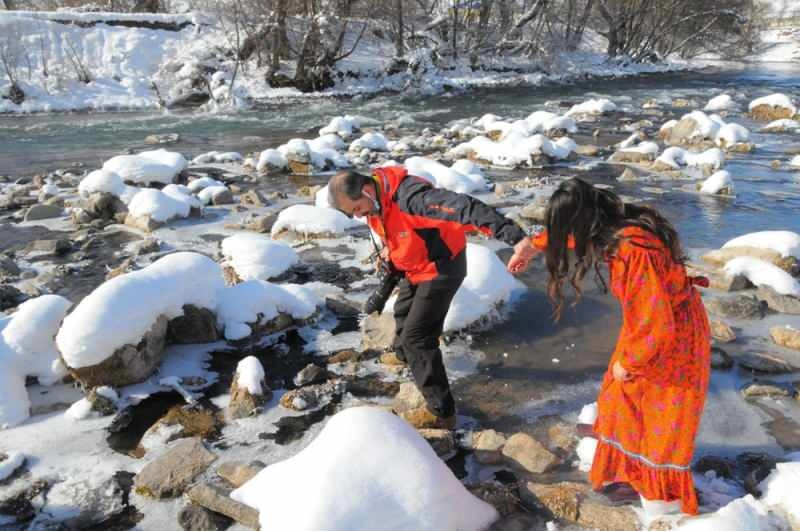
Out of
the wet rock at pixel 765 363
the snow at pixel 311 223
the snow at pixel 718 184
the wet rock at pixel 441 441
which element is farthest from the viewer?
the snow at pixel 718 184

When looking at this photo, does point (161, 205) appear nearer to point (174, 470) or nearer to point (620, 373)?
point (174, 470)

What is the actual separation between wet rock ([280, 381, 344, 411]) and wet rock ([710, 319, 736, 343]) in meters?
2.71

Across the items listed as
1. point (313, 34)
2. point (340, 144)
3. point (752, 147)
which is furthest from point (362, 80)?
point (752, 147)

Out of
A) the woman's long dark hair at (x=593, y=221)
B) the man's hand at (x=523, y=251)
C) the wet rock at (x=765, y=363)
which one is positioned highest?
the woman's long dark hair at (x=593, y=221)

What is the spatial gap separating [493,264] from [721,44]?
37221mm

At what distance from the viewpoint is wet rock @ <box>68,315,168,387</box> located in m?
3.67

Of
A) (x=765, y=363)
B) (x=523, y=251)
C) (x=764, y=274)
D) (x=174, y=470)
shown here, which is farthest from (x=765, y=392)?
(x=174, y=470)

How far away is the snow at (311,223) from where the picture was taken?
668 cm

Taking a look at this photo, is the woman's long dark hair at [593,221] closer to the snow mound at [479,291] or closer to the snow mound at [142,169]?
the snow mound at [479,291]

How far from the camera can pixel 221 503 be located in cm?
→ 267

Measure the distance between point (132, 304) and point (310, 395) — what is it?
4.35ft

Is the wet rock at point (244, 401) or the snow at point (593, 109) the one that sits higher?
the snow at point (593, 109)

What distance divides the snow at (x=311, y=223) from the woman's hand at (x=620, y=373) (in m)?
4.71

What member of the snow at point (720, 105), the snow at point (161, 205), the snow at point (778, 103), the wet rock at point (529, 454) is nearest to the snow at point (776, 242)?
the wet rock at point (529, 454)
